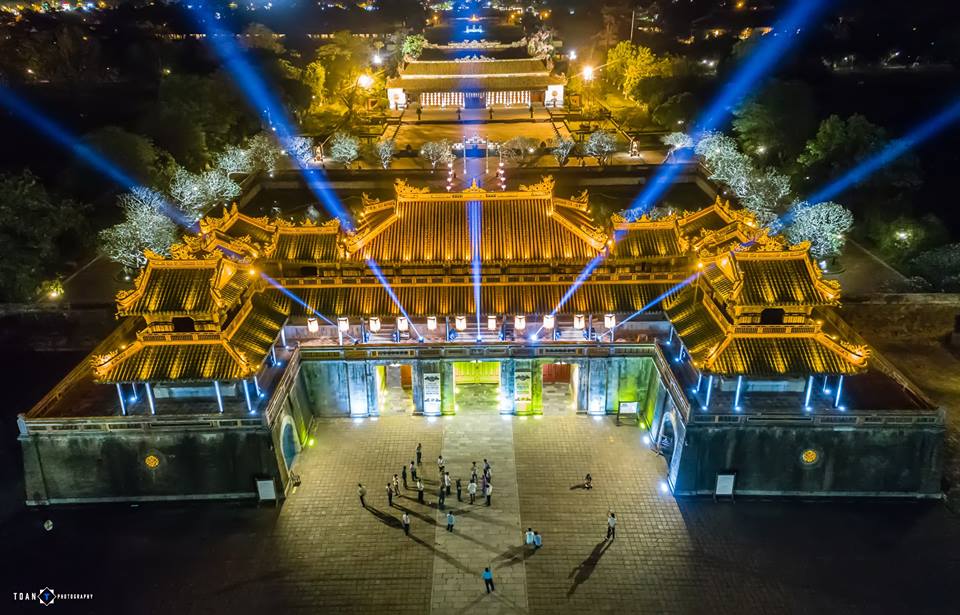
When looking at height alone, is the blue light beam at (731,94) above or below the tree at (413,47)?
below

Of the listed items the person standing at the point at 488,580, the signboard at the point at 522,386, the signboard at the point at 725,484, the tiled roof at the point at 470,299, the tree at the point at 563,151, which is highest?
the tree at the point at 563,151

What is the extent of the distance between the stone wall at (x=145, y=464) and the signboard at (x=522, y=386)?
1219 centimetres

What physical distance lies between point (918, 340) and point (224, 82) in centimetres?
7476

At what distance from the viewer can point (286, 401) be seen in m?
30.6

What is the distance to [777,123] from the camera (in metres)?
Answer: 65.0

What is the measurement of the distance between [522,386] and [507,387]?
77 cm

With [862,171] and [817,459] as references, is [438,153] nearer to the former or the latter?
[862,171]

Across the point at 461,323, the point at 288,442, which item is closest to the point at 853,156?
the point at 461,323

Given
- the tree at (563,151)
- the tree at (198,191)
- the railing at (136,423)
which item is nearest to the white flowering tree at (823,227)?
the tree at (563,151)

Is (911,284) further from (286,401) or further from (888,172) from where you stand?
(286,401)

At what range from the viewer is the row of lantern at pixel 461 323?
33.2m

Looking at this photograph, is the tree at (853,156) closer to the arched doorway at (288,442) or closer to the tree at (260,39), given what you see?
the arched doorway at (288,442)

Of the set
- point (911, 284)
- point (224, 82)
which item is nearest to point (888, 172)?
point (911, 284)

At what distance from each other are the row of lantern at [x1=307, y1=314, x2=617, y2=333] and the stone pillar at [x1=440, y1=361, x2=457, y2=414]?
202 cm
